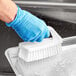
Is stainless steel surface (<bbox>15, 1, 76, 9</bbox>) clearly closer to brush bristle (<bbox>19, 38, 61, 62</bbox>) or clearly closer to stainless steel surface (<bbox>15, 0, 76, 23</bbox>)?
stainless steel surface (<bbox>15, 0, 76, 23</bbox>)

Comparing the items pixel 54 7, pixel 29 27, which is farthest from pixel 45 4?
pixel 29 27

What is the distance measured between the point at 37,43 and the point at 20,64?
0.12 meters

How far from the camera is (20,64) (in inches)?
30.3

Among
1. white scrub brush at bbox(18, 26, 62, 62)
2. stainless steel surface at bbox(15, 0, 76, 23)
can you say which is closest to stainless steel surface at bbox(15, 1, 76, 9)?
stainless steel surface at bbox(15, 0, 76, 23)

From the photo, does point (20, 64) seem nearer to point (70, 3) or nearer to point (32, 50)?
point (32, 50)

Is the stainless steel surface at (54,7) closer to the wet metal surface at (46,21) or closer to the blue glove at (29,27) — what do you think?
the wet metal surface at (46,21)

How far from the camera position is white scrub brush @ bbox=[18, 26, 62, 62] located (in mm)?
714

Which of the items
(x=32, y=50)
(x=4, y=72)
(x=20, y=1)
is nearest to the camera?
(x=32, y=50)

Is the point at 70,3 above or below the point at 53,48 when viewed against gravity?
above

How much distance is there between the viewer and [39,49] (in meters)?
0.73

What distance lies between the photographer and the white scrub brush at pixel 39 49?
0.71m

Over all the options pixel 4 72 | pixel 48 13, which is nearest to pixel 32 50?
pixel 48 13

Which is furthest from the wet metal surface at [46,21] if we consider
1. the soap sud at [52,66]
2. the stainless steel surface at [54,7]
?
the soap sud at [52,66]

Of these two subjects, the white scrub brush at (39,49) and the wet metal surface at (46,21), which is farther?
the wet metal surface at (46,21)
